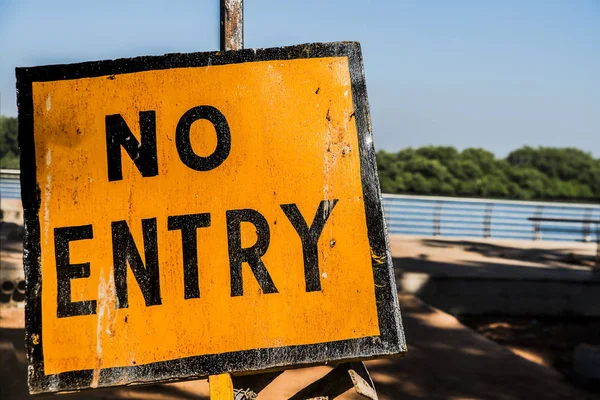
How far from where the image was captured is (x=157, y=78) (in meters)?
2.71

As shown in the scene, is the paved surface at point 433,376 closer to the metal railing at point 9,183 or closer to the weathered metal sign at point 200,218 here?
the weathered metal sign at point 200,218

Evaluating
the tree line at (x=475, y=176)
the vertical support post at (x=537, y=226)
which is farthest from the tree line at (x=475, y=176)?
the vertical support post at (x=537, y=226)

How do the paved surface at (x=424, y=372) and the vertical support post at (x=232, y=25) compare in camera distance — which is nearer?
the vertical support post at (x=232, y=25)

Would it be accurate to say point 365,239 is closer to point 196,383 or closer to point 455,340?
point 196,383

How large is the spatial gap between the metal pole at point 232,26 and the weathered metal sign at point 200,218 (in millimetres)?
71

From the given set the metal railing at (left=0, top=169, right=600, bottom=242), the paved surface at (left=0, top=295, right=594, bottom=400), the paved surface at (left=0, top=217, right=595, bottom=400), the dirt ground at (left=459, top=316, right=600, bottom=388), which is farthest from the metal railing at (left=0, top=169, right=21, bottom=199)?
the dirt ground at (left=459, top=316, right=600, bottom=388)

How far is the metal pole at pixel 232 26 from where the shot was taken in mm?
2775

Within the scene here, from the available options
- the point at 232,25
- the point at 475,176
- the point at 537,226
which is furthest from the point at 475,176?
the point at 232,25

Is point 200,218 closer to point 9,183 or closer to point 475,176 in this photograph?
point 9,183

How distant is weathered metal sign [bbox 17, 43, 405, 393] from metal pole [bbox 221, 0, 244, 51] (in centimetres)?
7

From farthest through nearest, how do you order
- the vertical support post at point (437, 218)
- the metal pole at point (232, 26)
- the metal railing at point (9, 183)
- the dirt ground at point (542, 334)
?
the vertical support post at point (437, 218)
the metal railing at point (9, 183)
the dirt ground at point (542, 334)
the metal pole at point (232, 26)

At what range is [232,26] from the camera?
→ 278cm

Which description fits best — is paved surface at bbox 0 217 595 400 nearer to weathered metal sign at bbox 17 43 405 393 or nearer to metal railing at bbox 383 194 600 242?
weathered metal sign at bbox 17 43 405 393

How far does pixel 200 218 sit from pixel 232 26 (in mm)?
690
